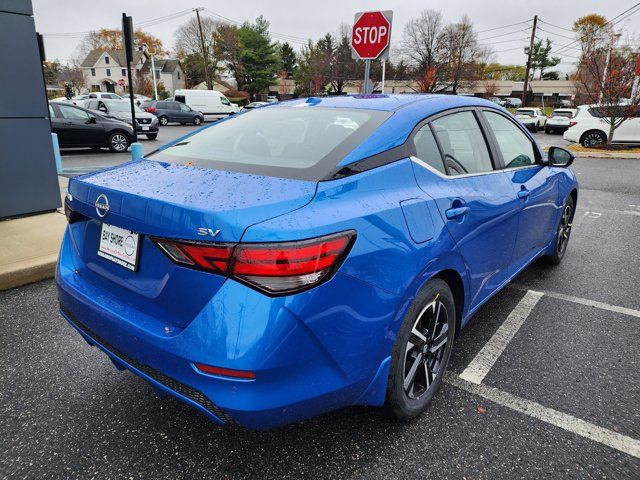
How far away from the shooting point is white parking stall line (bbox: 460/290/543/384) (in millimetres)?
2744

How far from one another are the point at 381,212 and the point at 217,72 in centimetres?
7495

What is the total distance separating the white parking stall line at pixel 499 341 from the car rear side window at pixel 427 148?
4.04 ft

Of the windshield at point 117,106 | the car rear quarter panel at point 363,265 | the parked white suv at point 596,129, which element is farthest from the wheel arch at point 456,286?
the windshield at point 117,106

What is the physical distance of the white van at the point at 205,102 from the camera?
105 ft

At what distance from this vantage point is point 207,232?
Result: 5.12 feet

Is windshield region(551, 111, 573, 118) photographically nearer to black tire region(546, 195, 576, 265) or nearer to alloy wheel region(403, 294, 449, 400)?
black tire region(546, 195, 576, 265)

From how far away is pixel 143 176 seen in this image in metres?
2.05

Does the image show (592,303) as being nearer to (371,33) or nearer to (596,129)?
(371,33)

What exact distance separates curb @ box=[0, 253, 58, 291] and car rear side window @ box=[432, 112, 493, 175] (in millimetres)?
3522

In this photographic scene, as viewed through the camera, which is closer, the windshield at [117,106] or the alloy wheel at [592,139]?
the alloy wheel at [592,139]

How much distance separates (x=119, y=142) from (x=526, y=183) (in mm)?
13167

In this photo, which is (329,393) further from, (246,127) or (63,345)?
(63,345)

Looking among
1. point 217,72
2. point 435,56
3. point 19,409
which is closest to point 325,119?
point 19,409

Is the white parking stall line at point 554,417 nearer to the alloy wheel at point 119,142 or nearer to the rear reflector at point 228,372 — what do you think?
the rear reflector at point 228,372
